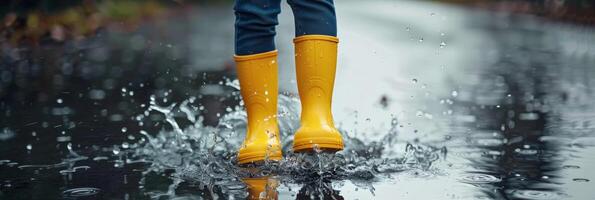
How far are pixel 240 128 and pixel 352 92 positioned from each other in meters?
1.67

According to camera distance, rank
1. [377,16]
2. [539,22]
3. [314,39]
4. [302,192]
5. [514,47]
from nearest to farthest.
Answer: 1. [302,192]
2. [314,39]
3. [514,47]
4. [539,22]
5. [377,16]

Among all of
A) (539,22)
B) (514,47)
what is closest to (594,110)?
(514,47)

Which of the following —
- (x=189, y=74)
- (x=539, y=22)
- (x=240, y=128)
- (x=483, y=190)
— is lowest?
(x=483, y=190)

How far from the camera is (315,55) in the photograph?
13.9 feet

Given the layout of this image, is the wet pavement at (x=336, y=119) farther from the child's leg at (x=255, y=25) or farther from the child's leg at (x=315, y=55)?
the child's leg at (x=255, y=25)

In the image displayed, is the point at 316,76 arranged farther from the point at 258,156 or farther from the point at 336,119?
the point at 336,119

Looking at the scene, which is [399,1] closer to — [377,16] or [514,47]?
[377,16]

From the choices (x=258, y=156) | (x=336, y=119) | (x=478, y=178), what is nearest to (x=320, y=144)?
(x=258, y=156)

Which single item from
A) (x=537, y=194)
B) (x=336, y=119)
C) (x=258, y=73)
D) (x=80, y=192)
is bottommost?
(x=537, y=194)

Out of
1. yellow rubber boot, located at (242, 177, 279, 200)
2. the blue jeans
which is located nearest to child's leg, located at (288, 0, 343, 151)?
the blue jeans

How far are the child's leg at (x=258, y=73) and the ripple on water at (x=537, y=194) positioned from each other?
36.9 inches

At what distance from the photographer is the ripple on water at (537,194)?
143 inches

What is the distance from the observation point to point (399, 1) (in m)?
16.5

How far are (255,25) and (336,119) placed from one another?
5.03ft
